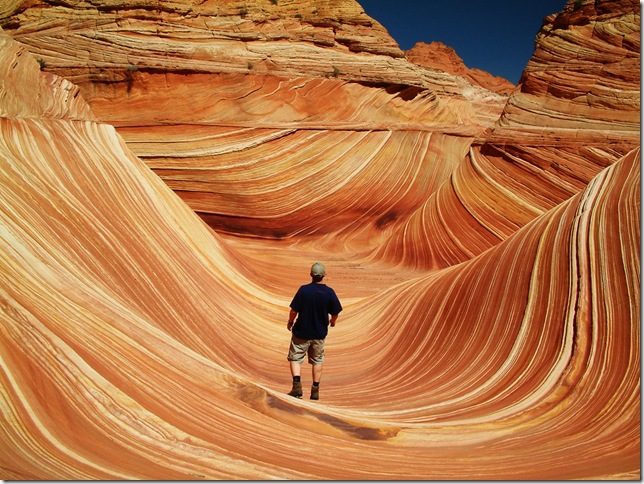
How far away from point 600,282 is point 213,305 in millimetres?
3617

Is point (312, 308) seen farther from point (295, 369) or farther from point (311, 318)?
point (295, 369)

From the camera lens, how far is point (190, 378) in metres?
4.07

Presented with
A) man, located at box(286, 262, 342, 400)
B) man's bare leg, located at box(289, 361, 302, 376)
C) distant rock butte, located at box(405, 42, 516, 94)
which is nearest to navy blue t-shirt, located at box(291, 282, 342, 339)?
man, located at box(286, 262, 342, 400)

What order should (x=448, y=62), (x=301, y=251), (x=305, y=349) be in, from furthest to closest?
(x=448, y=62)
(x=301, y=251)
(x=305, y=349)

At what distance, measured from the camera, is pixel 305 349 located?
16.3ft

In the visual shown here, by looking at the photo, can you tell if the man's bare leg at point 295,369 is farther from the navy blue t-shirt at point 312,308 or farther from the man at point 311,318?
the navy blue t-shirt at point 312,308

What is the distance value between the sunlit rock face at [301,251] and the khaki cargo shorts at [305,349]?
0.42 metres

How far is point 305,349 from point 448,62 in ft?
124

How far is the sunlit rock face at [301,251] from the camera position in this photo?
3.47 meters

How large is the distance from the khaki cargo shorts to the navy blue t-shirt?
1.9 inches

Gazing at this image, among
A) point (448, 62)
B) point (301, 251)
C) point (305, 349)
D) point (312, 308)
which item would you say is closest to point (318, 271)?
point (312, 308)

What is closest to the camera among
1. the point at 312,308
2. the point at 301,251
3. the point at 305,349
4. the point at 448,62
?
the point at 312,308

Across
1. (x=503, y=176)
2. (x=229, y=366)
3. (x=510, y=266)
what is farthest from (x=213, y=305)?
(x=503, y=176)

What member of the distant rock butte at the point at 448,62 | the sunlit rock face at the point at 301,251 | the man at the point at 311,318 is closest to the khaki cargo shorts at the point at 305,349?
the man at the point at 311,318
